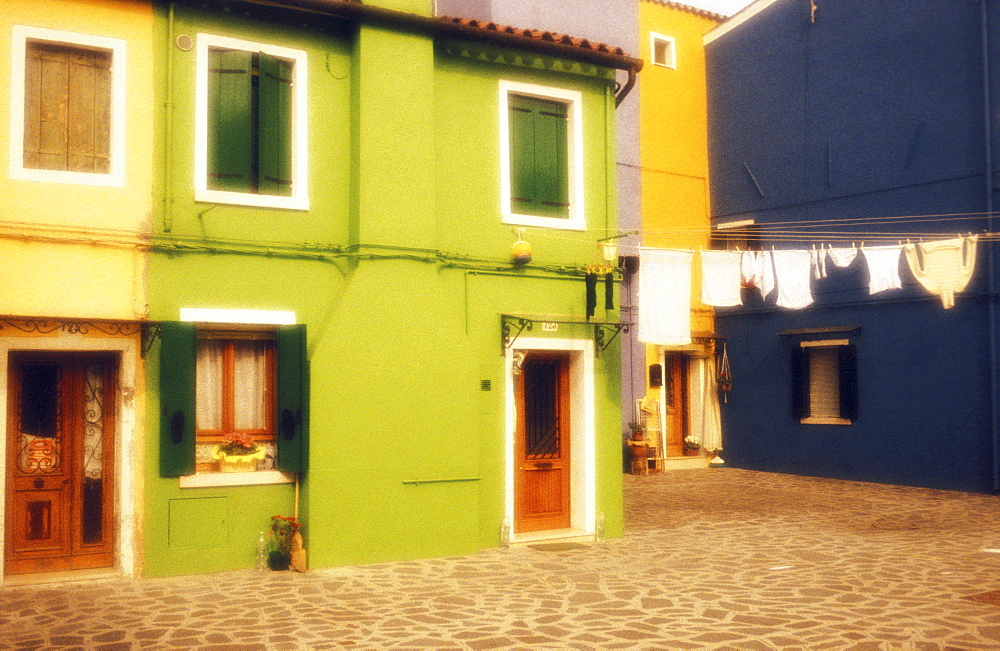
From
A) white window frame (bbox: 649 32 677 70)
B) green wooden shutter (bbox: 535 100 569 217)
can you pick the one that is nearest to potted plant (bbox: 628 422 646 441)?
green wooden shutter (bbox: 535 100 569 217)

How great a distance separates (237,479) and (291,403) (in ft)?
3.21

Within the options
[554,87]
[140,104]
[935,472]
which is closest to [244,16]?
[140,104]

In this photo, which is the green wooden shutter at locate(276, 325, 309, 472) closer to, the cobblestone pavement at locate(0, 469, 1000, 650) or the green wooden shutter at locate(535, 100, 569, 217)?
the cobblestone pavement at locate(0, 469, 1000, 650)

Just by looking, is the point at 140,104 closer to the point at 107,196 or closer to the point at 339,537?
the point at 107,196

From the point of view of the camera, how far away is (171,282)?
8953mm

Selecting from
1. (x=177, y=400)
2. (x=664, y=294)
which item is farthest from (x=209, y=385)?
(x=664, y=294)

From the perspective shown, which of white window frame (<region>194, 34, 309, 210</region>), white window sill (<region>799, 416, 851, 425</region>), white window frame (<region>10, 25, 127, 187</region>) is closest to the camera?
white window frame (<region>10, 25, 127, 187</region>)

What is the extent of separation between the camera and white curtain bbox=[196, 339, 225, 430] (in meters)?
9.23

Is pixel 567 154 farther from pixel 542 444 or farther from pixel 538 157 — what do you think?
pixel 542 444

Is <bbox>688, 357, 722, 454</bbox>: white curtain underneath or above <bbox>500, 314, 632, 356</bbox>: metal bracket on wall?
underneath

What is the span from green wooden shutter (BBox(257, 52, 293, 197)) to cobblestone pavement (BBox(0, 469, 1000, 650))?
167 inches

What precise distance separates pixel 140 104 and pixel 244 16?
5.00ft

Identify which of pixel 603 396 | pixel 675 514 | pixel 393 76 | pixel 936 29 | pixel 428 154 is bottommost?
pixel 675 514

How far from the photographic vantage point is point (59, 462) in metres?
8.77
